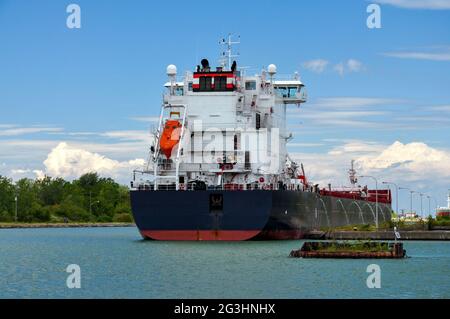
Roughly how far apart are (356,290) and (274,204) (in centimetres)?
2373

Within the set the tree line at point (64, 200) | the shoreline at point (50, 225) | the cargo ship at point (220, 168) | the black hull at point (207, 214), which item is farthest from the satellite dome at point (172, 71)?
the tree line at point (64, 200)

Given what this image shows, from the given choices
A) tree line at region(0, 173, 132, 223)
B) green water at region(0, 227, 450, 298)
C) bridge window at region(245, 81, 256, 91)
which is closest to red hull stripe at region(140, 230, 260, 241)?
green water at region(0, 227, 450, 298)

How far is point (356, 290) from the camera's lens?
36375mm

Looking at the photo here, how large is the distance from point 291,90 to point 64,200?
322ft

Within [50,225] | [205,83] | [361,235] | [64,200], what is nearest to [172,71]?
[205,83]

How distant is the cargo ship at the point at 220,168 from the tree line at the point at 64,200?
83.6 m

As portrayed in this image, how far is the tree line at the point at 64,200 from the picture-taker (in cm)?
14900

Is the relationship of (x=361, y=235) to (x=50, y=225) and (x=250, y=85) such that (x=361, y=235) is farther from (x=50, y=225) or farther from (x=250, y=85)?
(x=50, y=225)

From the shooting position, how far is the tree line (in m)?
149

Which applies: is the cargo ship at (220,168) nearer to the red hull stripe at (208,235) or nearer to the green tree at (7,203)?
the red hull stripe at (208,235)

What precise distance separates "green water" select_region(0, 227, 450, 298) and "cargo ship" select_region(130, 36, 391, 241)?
1826 millimetres

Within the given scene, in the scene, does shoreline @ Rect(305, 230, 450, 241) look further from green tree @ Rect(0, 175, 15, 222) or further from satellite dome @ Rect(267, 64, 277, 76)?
green tree @ Rect(0, 175, 15, 222)

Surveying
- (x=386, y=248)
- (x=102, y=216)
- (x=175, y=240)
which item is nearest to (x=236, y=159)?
(x=175, y=240)
